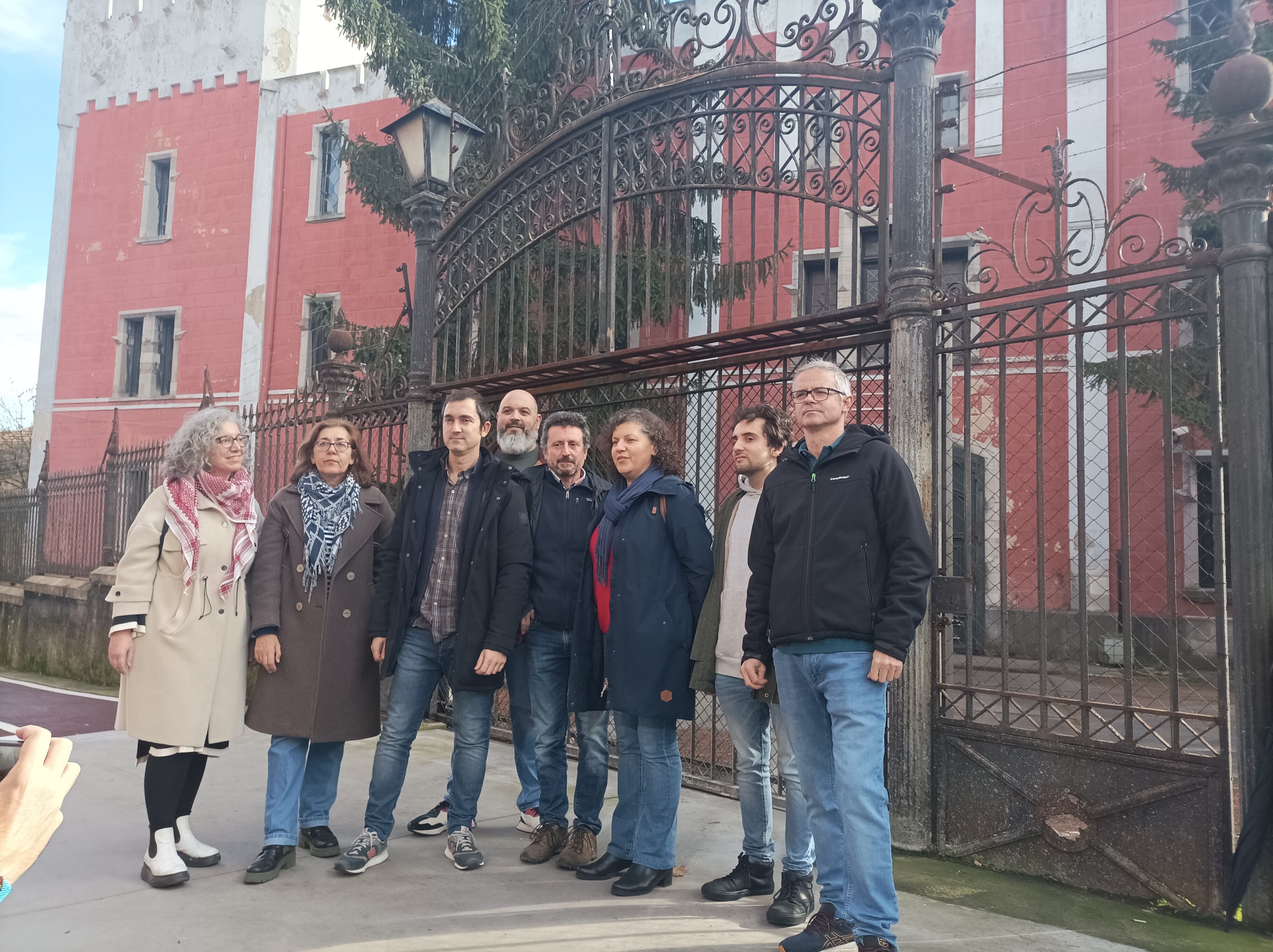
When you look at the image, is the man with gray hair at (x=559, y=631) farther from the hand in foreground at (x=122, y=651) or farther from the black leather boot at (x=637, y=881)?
the hand in foreground at (x=122, y=651)

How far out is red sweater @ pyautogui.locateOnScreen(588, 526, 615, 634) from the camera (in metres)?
4.07

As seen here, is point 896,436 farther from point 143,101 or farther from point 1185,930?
point 143,101

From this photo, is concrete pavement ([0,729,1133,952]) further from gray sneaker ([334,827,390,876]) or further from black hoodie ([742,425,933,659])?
black hoodie ([742,425,933,659])

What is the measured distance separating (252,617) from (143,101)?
66.3 ft

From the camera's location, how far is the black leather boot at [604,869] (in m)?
3.93

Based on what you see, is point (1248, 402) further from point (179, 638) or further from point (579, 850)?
point (179, 638)

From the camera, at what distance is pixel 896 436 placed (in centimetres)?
459

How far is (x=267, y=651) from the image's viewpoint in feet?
13.2

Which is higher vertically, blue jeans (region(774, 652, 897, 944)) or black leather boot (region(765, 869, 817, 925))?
blue jeans (region(774, 652, 897, 944))

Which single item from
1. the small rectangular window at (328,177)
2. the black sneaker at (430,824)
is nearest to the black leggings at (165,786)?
the black sneaker at (430,824)

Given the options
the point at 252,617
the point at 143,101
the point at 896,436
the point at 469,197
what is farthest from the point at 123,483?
the point at 143,101

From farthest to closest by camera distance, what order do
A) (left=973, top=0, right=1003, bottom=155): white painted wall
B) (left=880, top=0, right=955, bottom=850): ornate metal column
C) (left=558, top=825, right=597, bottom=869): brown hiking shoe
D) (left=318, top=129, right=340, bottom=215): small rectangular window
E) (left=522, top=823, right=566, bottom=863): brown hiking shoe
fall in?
(left=318, top=129, right=340, bottom=215): small rectangular window → (left=973, top=0, right=1003, bottom=155): white painted wall → (left=880, top=0, right=955, bottom=850): ornate metal column → (left=522, top=823, right=566, bottom=863): brown hiking shoe → (left=558, top=825, right=597, bottom=869): brown hiking shoe

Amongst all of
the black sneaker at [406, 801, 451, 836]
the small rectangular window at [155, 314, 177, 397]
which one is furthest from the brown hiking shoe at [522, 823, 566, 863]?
the small rectangular window at [155, 314, 177, 397]

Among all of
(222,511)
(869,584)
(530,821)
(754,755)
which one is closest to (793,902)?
(754,755)
